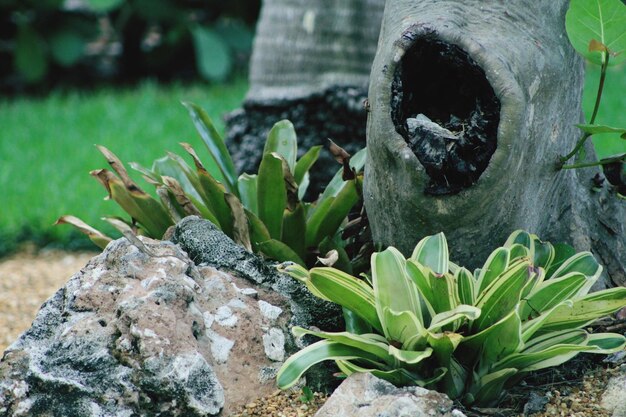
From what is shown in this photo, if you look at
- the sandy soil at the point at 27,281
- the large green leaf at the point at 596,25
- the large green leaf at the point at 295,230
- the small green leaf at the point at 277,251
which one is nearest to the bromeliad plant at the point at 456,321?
the small green leaf at the point at 277,251

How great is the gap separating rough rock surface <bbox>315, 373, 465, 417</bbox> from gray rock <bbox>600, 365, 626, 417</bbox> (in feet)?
1.85

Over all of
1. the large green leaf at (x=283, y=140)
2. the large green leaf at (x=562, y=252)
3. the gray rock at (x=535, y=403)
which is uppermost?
the large green leaf at (x=283, y=140)

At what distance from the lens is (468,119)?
2541 millimetres

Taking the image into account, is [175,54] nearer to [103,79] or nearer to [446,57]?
[103,79]

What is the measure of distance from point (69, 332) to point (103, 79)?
8561 millimetres

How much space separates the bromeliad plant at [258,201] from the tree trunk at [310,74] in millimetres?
1641

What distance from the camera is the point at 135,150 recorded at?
7.00 metres

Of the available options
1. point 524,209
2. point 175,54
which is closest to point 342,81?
point 524,209

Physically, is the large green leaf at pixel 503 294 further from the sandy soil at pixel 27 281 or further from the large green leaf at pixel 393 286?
the sandy soil at pixel 27 281

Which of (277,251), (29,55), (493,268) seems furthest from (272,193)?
(29,55)

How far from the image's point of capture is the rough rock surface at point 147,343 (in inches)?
90.1

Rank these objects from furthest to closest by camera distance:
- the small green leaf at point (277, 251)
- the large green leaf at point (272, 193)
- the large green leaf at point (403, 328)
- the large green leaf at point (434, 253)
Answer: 1. the large green leaf at point (272, 193)
2. the small green leaf at point (277, 251)
3. the large green leaf at point (434, 253)
4. the large green leaf at point (403, 328)

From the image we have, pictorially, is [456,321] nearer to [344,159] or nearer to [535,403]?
[535,403]

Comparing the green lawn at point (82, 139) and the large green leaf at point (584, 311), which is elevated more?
the large green leaf at point (584, 311)
